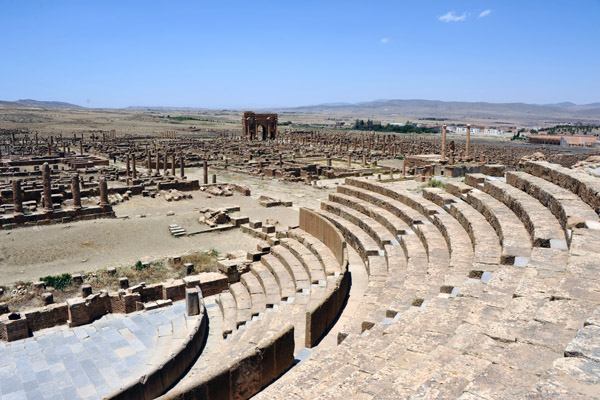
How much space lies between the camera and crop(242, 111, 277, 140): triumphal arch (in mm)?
91500

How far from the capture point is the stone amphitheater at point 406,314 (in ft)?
15.1

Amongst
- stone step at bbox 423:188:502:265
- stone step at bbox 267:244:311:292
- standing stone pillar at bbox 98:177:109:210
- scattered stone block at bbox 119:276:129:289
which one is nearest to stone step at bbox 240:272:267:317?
stone step at bbox 267:244:311:292

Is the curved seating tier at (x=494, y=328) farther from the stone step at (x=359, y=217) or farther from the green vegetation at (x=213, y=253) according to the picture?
the green vegetation at (x=213, y=253)

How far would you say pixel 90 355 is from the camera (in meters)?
11.5

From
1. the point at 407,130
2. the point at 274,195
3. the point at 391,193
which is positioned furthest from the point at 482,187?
the point at 407,130

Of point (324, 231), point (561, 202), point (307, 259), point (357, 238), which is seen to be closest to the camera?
point (561, 202)

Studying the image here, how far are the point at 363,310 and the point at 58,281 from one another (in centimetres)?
1225

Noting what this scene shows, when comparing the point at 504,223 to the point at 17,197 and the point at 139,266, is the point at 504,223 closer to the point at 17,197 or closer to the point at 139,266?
the point at 139,266

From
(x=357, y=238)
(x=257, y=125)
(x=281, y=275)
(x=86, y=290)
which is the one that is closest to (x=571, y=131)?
(x=257, y=125)

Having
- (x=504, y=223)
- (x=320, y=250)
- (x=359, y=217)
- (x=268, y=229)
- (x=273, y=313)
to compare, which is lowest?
(x=268, y=229)

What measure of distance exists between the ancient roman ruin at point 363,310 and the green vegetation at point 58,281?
8.0 inches

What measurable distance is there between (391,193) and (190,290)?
8.55 m

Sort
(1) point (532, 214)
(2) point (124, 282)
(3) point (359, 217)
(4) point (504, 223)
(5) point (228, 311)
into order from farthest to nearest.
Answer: (3) point (359, 217) < (2) point (124, 282) < (5) point (228, 311) < (4) point (504, 223) < (1) point (532, 214)

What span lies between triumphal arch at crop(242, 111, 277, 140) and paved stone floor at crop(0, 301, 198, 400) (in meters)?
79.0
